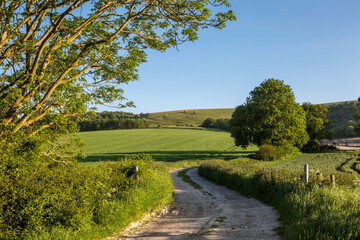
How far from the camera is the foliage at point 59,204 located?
825cm

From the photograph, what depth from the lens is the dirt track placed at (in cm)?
924

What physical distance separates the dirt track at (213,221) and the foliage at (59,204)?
41.4 inches

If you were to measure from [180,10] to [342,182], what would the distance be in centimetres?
1337

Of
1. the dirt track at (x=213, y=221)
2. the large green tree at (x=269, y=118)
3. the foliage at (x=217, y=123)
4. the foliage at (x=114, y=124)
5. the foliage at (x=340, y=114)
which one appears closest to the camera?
the dirt track at (x=213, y=221)

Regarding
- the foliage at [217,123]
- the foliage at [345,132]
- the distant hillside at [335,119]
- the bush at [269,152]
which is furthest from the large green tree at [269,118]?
the foliage at [217,123]

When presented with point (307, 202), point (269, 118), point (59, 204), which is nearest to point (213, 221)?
point (307, 202)

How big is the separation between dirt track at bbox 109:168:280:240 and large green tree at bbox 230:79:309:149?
28484 mm

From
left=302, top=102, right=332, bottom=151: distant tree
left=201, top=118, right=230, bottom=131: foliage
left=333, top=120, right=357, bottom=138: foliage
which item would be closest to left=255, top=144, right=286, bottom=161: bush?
left=302, top=102, right=332, bottom=151: distant tree

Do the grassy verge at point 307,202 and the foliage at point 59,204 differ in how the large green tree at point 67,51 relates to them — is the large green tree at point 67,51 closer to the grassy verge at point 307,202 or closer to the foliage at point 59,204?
the foliage at point 59,204

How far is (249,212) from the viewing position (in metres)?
12.2

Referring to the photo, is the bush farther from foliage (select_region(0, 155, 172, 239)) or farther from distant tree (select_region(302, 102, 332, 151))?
foliage (select_region(0, 155, 172, 239))

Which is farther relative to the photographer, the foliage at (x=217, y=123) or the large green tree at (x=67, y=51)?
the foliage at (x=217, y=123)

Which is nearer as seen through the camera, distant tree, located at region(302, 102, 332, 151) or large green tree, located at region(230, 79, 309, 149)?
large green tree, located at region(230, 79, 309, 149)

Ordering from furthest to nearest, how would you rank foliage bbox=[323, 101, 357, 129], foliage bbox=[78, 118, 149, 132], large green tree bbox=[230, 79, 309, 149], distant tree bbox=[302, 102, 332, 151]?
foliage bbox=[323, 101, 357, 129] < foliage bbox=[78, 118, 149, 132] < distant tree bbox=[302, 102, 332, 151] < large green tree bbox=[230, 79, 309, 149]
